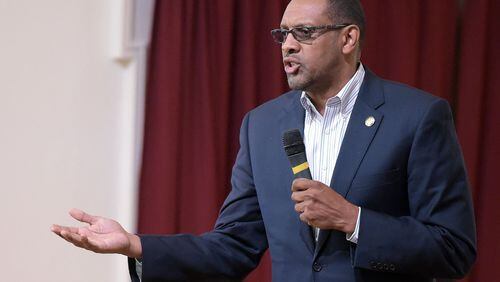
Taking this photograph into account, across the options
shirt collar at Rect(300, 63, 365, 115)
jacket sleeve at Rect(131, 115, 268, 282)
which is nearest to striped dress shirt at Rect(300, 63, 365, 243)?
shirt collar at Rect(300, 63, 365, 115)


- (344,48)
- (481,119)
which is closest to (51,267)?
(344,48)

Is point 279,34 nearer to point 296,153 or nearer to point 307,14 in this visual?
point 307,14

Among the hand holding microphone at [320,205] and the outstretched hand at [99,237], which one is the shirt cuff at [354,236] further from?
the outstretched hand at [99,237]

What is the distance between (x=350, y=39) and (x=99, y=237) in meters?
0.82


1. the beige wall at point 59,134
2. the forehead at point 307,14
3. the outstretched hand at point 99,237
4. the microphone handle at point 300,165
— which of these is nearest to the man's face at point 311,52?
the forehead at point 307,14

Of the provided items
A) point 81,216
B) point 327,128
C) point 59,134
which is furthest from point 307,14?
point 59,134

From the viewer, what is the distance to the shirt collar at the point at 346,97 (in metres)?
1.87

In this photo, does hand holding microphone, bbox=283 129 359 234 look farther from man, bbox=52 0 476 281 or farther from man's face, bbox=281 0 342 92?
man's face, bbox=281 0 342 92

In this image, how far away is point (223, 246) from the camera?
1927 millimetres

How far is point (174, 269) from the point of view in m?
1.85

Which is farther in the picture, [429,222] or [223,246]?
[223,246]

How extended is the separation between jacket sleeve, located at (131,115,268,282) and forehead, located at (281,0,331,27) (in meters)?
0.35

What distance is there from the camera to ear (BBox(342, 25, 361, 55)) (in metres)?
1.91

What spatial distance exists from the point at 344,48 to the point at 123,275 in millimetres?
1597
